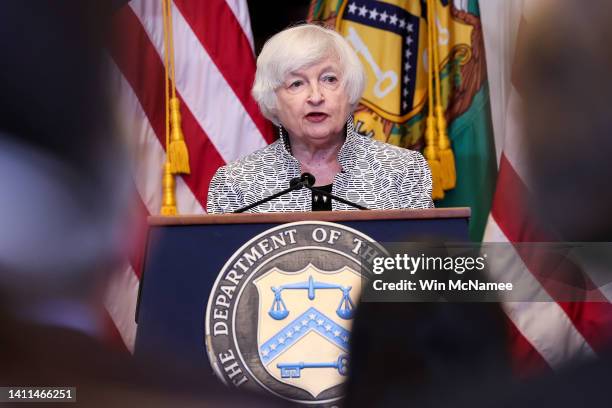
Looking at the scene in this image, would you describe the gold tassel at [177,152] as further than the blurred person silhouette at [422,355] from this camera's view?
Yes

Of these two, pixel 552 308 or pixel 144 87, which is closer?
pixel 552 308

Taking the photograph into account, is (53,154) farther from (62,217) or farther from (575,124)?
(575,124)

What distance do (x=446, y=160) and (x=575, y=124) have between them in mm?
1298

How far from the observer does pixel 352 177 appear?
205cm

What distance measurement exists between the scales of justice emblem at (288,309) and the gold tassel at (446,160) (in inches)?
64.6

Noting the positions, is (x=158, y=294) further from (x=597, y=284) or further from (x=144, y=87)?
(x=144, y=87)

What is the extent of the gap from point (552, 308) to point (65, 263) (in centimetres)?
49

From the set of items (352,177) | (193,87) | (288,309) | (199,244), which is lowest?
(288,309)

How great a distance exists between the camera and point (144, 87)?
2.94m

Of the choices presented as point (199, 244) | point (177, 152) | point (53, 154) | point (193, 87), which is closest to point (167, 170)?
point (177, 152)

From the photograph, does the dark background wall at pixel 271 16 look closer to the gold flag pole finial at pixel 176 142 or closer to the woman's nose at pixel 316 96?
the gold flag pole finial at pixel 176 142

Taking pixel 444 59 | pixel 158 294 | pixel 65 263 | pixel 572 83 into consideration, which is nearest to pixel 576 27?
pixel 572 83

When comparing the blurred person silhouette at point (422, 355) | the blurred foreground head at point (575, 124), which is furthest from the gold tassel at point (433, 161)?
the blurred person silhouette at point (422, 355)

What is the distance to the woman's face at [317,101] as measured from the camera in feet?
6.82
